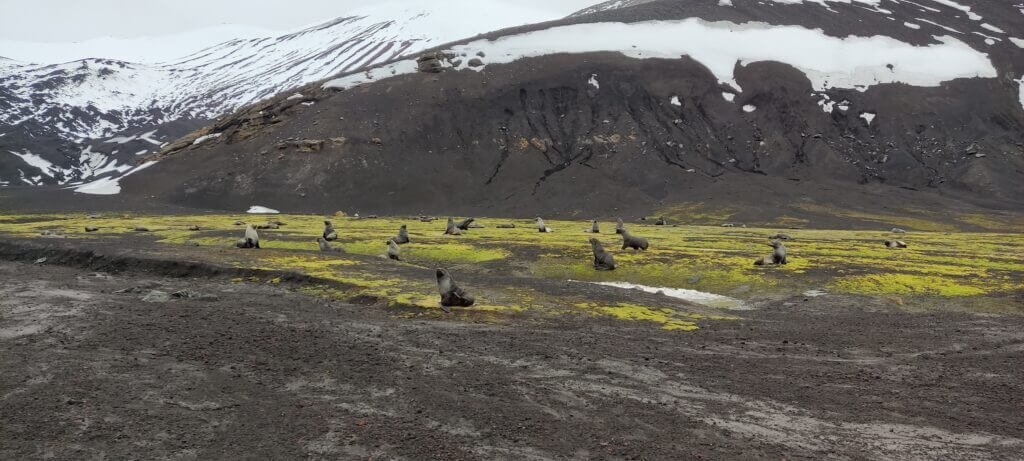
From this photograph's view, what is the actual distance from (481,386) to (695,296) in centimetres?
1983

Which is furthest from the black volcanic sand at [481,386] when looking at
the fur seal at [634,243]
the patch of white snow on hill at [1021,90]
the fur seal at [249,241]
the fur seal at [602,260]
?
the patch of white snow on hill at [1021,90]

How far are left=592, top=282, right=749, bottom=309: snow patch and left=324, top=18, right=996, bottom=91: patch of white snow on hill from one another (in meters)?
125

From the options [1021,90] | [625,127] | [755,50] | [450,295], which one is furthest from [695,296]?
[1021,90]

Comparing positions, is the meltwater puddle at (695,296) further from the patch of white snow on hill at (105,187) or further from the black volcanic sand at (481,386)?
the patch of white snow on hill at (105,187)

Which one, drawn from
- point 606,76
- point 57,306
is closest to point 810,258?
point 57,306

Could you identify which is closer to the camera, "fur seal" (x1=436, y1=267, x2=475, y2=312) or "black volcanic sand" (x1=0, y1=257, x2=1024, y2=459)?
"black volcanic sand" (x1=0, y1=257, x2=1024, y2=459)

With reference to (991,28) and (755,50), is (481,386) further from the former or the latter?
(991,28)

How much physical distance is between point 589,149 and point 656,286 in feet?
341

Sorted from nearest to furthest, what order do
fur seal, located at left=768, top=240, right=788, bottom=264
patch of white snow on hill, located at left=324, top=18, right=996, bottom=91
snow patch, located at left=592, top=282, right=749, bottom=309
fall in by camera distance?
snow patch, located at left=592, top=282, right=749, bottom=309
fur seal, located at left=768, top=240, right=788, bottom=264
patch of white snow on hill, located at left=324, top=18, right=996, bottom=91

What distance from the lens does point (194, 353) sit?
1781 centimetres

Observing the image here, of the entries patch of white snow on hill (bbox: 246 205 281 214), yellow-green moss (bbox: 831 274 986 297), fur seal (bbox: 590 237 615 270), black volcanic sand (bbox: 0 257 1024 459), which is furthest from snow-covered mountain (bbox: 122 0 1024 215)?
black volcanic sand (bbox: 0 257 1024 459)

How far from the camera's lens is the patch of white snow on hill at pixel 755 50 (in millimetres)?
159750

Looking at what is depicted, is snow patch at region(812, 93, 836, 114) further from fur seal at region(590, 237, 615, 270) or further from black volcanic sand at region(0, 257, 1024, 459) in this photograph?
black volcanic sand at region(0, 257, 1024, 459)

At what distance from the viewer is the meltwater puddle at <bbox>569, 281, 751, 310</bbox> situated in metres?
30.6
